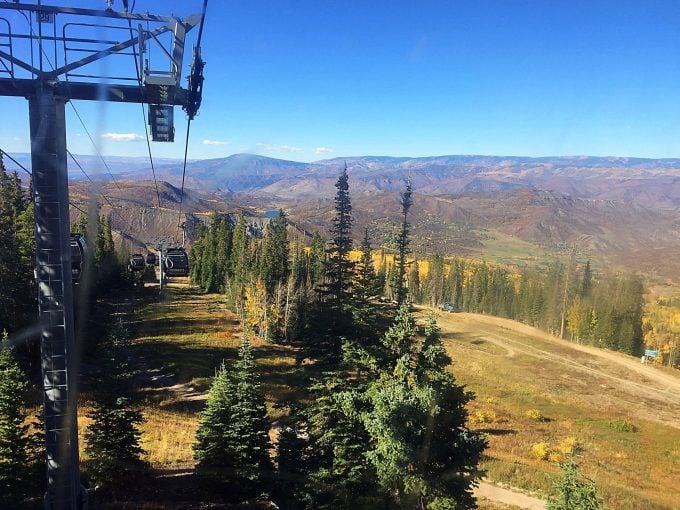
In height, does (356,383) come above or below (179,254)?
below

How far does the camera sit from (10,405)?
16609 mm

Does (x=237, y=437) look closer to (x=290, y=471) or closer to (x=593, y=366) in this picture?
(x=290, y=471)

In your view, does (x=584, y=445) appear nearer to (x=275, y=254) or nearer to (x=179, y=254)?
(x=179, y=254)

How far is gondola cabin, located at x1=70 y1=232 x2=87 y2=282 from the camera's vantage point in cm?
854

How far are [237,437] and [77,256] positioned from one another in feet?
38.1

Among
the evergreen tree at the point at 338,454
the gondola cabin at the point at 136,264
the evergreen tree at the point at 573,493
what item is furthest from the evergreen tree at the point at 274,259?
the evergreen tree at the point at 573,493

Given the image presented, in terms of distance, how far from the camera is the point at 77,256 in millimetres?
8578

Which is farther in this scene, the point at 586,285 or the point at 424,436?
the point at 586,285

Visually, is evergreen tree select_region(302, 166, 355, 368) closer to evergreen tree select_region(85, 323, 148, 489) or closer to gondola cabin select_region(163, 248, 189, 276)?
gondola cabin select_region(163, 248, 189, 276)

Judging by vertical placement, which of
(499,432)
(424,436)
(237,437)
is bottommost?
(499,432)

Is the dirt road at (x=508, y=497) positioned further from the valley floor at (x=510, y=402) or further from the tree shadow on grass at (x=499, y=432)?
the tree shadow on grass at (x=499, y=432)

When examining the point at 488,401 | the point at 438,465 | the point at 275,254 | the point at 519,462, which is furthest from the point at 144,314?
the point at 438,465

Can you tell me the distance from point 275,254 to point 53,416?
171ft

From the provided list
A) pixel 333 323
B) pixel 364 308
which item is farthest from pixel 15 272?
pixel 364 308
